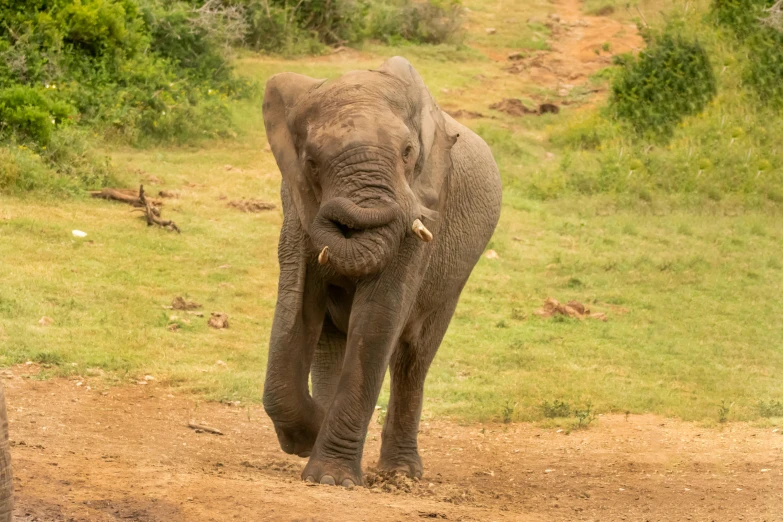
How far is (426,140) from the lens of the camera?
604 centimetres

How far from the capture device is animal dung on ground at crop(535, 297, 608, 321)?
11.3 metres

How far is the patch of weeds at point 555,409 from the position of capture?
8781 millimetres

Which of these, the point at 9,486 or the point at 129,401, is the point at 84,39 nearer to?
the point at 129,401

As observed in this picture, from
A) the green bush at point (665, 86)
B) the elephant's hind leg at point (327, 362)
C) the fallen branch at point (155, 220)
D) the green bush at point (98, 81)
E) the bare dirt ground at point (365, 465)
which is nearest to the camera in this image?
the bare dirt ground at point (365, 465)

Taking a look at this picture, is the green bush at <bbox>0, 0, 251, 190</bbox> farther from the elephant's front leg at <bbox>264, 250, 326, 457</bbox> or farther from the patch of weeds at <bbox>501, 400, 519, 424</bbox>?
the elephant's front leg at <bbox>264, 250, 326, 457</bbox>

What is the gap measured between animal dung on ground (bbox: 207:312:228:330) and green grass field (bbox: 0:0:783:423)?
0.10m

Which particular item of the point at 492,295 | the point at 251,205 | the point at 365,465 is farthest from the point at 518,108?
the point at 365,465

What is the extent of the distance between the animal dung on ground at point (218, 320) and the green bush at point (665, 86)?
29.1ft

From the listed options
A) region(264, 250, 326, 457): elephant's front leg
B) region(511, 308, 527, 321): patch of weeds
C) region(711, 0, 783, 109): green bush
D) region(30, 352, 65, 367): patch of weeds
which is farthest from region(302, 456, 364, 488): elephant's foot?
region(711, 0, 783, 109): green bush

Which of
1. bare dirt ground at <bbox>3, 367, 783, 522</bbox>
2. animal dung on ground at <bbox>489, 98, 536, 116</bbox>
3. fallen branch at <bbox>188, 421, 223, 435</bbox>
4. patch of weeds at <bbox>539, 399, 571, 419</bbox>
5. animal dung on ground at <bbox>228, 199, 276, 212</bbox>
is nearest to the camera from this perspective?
bare dirt ground at <bbox>3, 367, 783, 522</bbox>

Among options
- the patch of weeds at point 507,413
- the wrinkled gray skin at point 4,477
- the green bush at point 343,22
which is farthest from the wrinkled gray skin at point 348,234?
the green bush at point 343,22

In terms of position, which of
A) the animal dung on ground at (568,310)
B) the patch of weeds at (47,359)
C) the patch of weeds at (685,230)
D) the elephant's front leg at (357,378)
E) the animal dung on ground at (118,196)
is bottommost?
the patch of weeds at (685,230)

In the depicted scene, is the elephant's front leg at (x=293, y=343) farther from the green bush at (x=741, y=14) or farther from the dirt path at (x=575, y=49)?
the dirt path at (x=575, y=49)

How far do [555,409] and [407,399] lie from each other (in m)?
1.94
